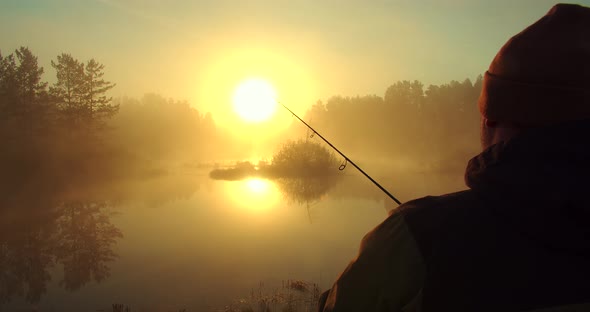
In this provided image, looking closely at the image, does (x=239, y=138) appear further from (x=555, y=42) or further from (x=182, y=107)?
(x=555, y=42)

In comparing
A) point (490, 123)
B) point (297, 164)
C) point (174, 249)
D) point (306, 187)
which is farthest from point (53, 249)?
point (297, 164)

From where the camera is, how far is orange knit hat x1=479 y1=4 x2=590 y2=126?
4.56 ft

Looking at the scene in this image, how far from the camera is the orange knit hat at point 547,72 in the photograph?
1390 mm

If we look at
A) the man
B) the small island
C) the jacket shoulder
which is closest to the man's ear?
the man

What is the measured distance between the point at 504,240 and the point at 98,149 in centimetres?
3964

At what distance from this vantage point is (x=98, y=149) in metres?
36.1

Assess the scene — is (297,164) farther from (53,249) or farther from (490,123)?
(490,123)

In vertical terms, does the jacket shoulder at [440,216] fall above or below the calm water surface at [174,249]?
above

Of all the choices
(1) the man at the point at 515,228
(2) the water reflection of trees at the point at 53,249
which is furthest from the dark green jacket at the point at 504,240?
(2) the water reflection of trees at the point at 53,249

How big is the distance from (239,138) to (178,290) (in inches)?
4036

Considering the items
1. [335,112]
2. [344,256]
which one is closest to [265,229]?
[344,256]

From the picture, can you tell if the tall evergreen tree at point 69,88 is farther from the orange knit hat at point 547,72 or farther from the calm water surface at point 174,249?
the orange knit hat at point 547,72

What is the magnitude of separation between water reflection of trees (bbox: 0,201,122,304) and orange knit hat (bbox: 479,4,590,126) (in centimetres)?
A: 973

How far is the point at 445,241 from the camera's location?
1192 mm
